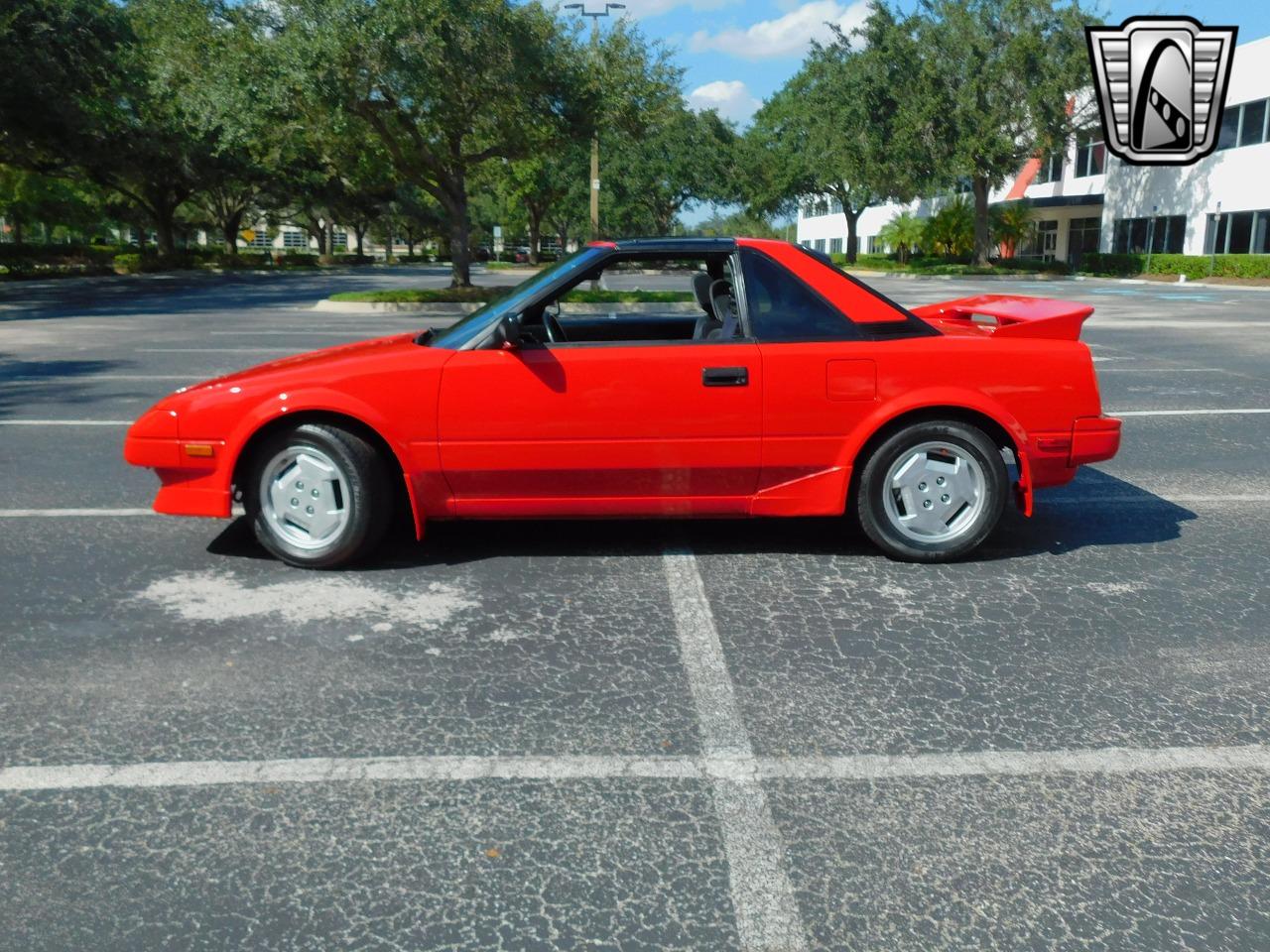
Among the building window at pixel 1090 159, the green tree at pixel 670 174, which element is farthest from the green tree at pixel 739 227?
the building window at pixel 1090 159

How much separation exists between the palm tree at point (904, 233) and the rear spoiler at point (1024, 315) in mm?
66101

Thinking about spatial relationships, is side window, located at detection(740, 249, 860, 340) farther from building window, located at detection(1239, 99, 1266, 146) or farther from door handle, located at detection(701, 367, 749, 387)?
building window, located at detection(1239, 99, 1266, 146)

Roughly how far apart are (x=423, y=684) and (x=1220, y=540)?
4159 mm

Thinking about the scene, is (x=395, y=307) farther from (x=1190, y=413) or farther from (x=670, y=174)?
(x=670, y=174)

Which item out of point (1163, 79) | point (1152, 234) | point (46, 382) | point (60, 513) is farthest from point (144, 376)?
point (1152, 234)

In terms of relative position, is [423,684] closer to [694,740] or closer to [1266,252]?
[694,740]

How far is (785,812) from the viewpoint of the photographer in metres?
3.03

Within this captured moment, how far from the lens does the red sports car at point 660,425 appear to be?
200 inches

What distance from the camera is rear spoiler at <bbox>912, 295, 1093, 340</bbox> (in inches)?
214

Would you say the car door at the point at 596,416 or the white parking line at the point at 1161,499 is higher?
the car door at the point at 596,416

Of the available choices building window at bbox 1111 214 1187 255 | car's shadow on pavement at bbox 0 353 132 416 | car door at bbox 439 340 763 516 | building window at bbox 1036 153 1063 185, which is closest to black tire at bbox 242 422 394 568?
car door at bbox 439 340 763 516

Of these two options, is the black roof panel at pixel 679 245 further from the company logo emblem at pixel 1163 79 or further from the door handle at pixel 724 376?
the company logo emblem at pixel 1163 79

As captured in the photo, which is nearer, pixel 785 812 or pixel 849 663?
pixel 785 812

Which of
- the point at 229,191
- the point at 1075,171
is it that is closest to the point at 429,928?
the point at 229,191
